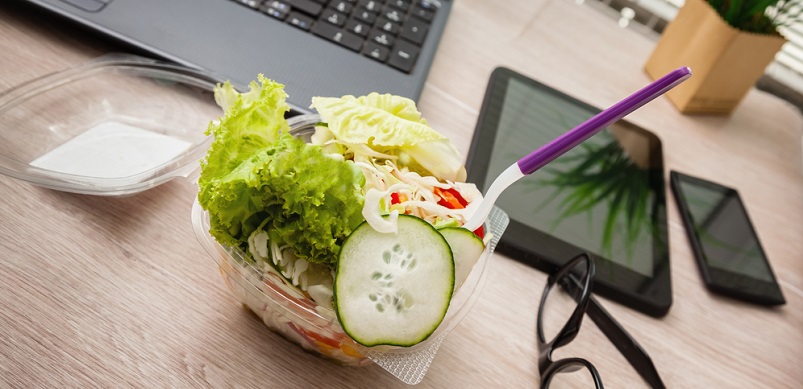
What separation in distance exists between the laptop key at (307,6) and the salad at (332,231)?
12.9 inches

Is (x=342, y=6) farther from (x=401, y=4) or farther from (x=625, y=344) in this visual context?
(x=625, y=344)

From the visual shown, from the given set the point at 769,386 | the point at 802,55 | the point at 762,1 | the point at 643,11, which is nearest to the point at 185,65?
the point at 769,386

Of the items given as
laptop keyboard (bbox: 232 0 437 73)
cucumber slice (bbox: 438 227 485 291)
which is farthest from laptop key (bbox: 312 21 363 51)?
cucumber slice (bbox: 438 227 485 291)

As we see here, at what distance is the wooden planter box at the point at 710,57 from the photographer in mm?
908

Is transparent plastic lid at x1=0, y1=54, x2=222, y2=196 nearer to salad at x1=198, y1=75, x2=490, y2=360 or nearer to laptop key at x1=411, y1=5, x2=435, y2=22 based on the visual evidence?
salad at x1=198, y1=75, x2=490, y2=360

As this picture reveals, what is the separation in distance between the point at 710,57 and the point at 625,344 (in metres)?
0.58

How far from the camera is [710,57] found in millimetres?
924

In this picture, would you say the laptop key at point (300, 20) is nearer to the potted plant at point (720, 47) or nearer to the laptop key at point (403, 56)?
the laptop key at point (403, 56)

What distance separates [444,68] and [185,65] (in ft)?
1.26

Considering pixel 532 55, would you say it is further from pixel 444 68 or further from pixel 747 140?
pixel 747 140

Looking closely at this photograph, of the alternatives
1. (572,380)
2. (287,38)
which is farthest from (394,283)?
(287,38)

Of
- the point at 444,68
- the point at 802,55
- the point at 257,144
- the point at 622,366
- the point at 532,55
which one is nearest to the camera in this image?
the point at 257,144

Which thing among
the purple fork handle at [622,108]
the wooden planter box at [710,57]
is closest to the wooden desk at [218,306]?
the wooden planter box at [710,57]

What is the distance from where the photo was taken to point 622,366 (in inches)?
23.2
